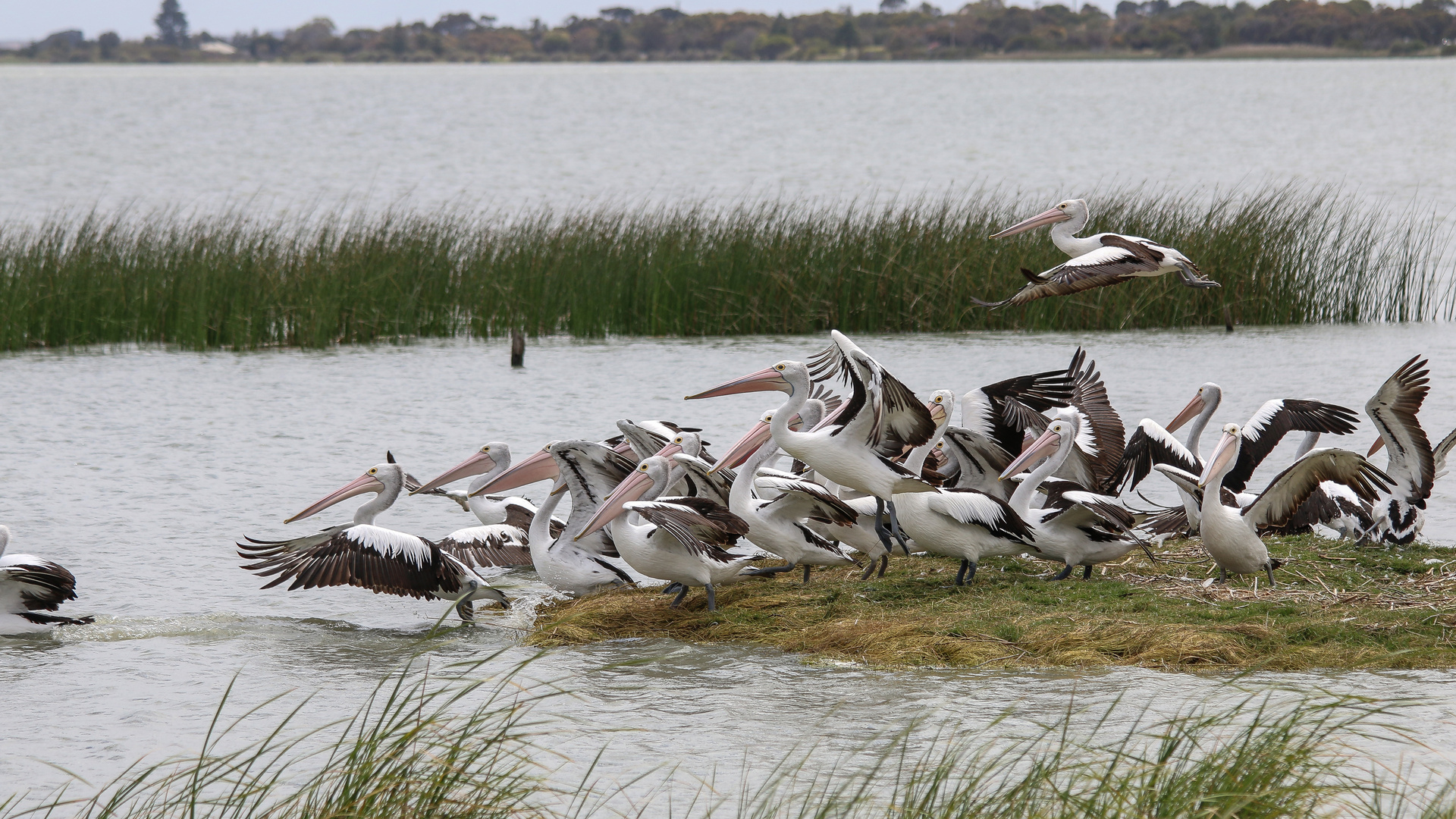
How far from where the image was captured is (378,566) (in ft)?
20.7

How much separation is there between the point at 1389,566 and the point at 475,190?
1129 inches

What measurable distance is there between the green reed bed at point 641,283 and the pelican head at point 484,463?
21.0 feet

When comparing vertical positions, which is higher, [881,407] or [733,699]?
[881,407]

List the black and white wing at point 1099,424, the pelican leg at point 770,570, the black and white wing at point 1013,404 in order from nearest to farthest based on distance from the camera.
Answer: the pelican leg at point 770,570
the black and white wing at point 1013,404
the black and white wing at point 1099,424

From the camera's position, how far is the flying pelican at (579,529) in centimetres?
687

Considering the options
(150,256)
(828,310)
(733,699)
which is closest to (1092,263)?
(733,699)

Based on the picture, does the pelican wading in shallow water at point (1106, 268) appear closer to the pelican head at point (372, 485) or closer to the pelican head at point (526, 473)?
the pelican head at point (526, 473)

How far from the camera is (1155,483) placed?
926 cm

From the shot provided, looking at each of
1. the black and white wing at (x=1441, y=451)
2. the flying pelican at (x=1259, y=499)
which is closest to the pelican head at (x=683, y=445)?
the flying pelican at (x=1259, y=499)

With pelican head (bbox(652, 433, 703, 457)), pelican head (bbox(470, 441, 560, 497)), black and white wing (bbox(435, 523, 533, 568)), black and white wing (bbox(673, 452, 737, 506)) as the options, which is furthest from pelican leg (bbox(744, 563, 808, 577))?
pelican head (bbox(470, 441, 560, 497))

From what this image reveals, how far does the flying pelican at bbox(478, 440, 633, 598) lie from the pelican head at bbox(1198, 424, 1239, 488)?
2.55 metres

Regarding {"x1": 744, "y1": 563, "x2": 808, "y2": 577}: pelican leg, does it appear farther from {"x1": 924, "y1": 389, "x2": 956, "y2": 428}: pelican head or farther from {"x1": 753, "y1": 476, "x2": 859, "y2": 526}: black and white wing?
{"x1": 924, "y1": 389, "x2": 956, "y2": 428}: pelican head

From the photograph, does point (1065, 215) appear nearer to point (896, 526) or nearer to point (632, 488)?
point (896, 526)

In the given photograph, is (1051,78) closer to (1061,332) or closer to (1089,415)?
(1061,332)
